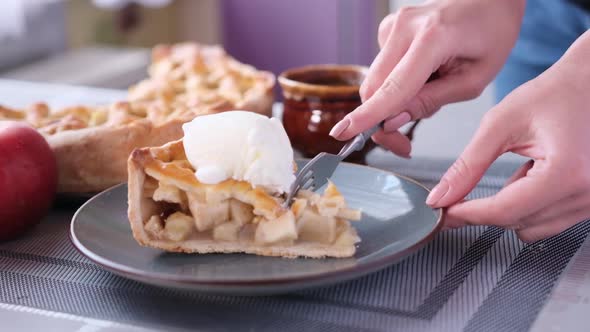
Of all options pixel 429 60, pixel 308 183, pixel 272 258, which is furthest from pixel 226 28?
pixel 272 258

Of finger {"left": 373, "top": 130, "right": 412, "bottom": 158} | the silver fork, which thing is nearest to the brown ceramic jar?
finger {"left": 373, "top": 130, "right": 412, "bottom": 158}

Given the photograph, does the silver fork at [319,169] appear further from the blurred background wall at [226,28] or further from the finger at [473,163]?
the blurred background wall at [226,28]

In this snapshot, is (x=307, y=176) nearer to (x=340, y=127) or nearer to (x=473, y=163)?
(x=340, y=127)

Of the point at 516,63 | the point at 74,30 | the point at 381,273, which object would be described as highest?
the point at 381,273

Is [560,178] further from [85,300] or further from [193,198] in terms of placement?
Result: [85,300]

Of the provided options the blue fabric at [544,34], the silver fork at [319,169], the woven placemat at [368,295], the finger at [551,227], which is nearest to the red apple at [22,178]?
the woven placemat at [368,295]

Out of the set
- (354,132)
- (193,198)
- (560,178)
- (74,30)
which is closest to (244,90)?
(354,132)

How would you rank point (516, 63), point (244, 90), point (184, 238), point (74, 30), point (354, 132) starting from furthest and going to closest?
point (74, 30) < point (516, 63) < point (244, 90) < point (354, 132) < point (184, 238)
